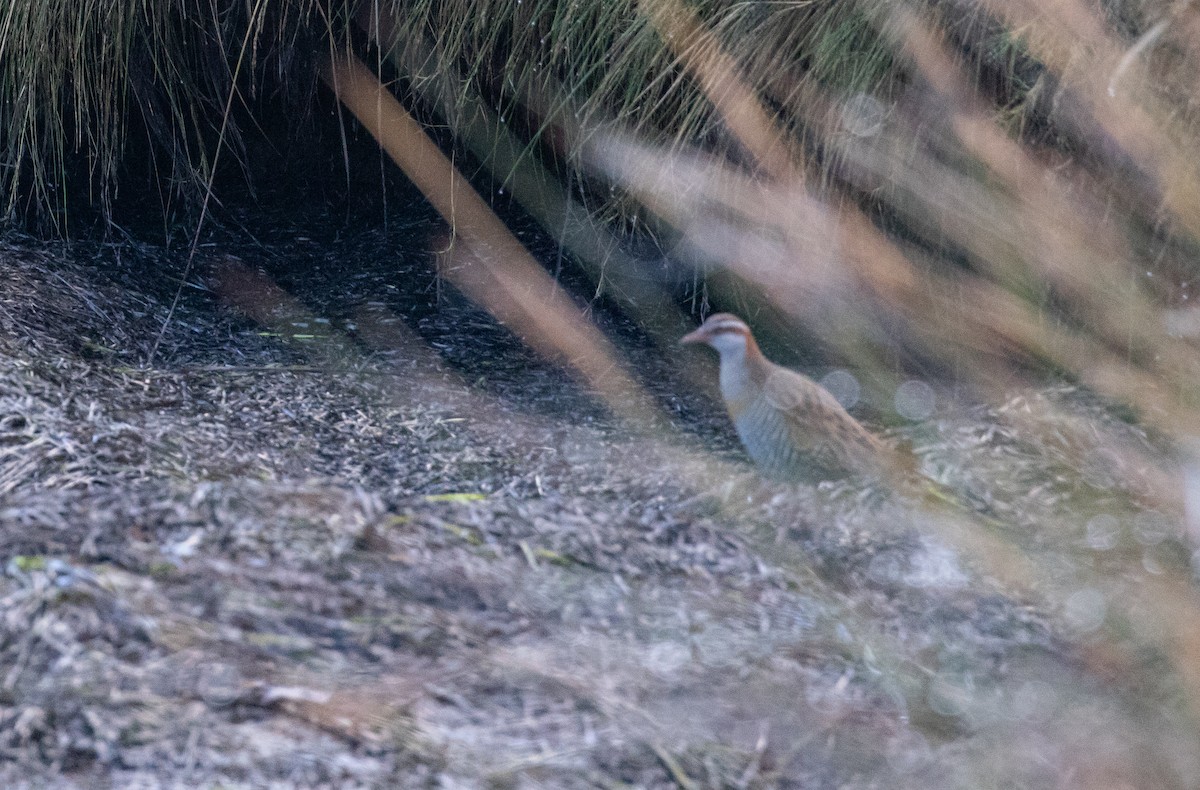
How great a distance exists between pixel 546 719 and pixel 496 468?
151cm

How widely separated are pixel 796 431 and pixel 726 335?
537 millimetres

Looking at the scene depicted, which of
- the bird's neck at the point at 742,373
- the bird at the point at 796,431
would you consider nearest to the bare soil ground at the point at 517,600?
the bird at the point at 796,431

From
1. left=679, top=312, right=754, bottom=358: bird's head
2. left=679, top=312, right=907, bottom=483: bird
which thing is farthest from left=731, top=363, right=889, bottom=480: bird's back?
left=679, top=312, right=754, bottom=358: bird's head

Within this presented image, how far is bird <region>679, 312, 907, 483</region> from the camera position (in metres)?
3.78

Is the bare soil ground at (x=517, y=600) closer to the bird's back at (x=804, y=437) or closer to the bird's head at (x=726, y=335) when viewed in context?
the bird's back at (x=804, y=437)

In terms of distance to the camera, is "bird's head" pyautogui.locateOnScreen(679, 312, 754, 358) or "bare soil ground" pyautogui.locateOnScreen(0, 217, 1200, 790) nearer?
"bare soil ground" pyautogui.locateOnScreen(0, 217, 1200, 790)

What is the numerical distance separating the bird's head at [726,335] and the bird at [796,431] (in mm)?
85

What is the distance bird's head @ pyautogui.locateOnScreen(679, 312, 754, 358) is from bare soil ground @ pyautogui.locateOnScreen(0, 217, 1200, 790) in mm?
373

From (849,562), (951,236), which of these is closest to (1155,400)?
(951,236)

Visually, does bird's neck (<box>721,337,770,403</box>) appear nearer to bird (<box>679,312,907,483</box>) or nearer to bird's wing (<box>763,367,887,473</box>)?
bird (<box>679,312,907,483</box>)

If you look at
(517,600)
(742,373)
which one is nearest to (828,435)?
(742,373)

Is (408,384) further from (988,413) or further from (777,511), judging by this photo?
(988,413)

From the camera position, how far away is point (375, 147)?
20.6 feet

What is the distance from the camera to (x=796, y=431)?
3.79 m
